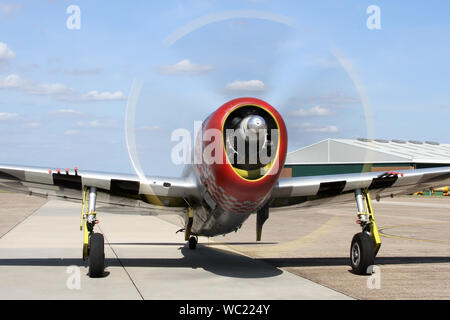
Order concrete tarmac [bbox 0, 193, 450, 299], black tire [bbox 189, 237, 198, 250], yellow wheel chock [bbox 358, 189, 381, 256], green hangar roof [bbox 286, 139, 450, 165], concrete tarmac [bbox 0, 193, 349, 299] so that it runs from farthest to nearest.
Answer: green hangar roof [bbox 286, 139, 450, 165], black tire [bbox 189, 237, 198, 250], yellow wheel chock [bbox 358, 189, 381, 256], concrete tarmac [bbox 0, 193, 450, 299], concrete tarmac [bbox 0, 193, 349, 299]

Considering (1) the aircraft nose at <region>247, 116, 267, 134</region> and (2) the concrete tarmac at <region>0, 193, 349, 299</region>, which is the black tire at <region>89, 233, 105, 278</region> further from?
(1) the aircraft nose at <region>247, 116, 267, 134</region>

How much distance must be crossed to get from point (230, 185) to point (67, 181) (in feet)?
13.4

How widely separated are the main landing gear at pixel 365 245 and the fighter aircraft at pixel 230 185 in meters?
0.02

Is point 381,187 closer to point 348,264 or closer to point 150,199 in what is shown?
point 348,264

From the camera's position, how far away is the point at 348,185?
11.6 metres

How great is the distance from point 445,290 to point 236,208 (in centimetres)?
383

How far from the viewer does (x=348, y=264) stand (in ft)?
40.7

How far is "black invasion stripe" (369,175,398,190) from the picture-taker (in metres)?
11.9

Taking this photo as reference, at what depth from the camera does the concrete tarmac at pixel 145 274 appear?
8.84 meters

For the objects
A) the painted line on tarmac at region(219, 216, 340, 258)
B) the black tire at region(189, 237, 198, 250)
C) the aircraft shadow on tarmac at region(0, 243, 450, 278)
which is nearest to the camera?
the aircraft shadow on tarmac at region(0, 243, 450, 278)

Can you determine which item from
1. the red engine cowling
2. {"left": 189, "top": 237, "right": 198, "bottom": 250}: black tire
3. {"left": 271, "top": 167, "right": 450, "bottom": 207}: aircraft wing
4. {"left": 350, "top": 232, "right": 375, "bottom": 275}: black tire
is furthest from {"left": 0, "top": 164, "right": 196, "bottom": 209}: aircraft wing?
{"left": 350, "top": 232, "right": 375, "bottom": 275}: black tire

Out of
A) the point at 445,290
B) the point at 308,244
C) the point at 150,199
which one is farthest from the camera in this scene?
the point at 308,244
